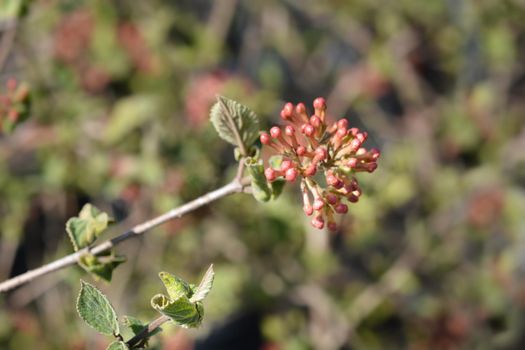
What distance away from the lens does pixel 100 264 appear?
1.10 m

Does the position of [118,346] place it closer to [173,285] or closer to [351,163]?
[173,285]

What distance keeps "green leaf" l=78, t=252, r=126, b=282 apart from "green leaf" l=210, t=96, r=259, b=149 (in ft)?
0.87

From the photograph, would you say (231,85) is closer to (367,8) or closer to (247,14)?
(247,14)

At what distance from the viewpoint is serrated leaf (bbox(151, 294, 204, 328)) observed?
927 millimetres

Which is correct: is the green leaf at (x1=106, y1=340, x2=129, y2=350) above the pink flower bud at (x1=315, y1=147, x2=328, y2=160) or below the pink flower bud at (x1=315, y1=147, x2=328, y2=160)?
below

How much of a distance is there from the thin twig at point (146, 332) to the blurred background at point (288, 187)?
103 cm

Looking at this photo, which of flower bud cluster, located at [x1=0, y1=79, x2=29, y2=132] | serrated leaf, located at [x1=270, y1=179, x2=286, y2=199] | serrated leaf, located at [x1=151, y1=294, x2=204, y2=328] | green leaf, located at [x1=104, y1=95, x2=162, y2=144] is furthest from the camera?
green leaf, located at [x1=104, y1=95, x2=162, y2=144]

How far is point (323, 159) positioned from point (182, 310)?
0.28m

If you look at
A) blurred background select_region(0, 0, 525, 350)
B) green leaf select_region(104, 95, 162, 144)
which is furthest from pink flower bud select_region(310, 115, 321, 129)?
green leaf select_region(104, 95, 162, 144)

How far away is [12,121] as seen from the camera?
1557 millimetres


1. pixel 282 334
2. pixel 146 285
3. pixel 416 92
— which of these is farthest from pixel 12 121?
pixel 416 92

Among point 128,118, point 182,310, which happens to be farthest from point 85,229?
point 128,118

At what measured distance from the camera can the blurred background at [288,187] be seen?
270 cm

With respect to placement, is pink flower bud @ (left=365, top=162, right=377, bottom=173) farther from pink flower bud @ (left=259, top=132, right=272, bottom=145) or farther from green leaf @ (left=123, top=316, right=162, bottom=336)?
green leaf @ (left=123, top=316, right=162, bottom=336)
